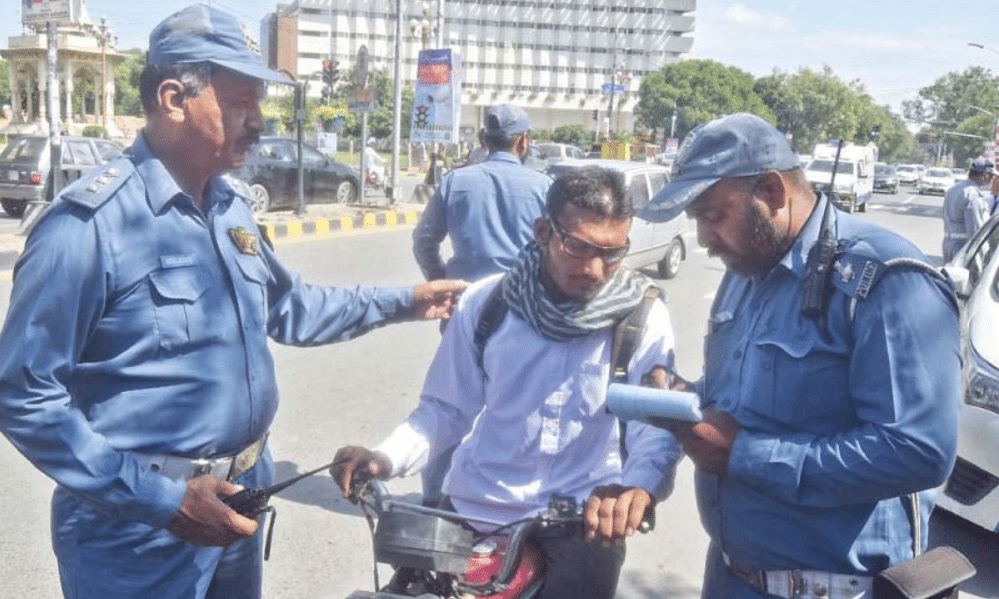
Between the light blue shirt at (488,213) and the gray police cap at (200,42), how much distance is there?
2336 mm

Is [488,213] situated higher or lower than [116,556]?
higher

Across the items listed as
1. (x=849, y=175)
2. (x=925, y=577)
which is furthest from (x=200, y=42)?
(x=849, y=175)

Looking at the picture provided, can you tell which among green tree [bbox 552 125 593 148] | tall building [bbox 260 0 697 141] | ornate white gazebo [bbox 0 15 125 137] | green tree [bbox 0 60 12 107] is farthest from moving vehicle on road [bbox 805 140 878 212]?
tall building [bbox 260 0 697 141]

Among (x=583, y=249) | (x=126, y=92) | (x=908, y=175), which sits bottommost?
(x=908, y=175)

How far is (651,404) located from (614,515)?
12.7 inches

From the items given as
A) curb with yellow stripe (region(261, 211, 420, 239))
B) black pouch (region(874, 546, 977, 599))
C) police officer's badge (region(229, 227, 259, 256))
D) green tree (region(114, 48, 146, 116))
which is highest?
green tree (region(114, 48, 146, 116))

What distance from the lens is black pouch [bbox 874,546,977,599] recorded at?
6.00 feet

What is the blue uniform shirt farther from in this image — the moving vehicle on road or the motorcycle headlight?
the moving vehicle on road

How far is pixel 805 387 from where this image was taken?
6.16ft

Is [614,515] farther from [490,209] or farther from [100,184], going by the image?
[490,209]

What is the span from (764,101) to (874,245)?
82.5m

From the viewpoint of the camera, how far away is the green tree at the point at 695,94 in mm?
75188

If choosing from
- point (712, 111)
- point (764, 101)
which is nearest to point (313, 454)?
point (712, 111)

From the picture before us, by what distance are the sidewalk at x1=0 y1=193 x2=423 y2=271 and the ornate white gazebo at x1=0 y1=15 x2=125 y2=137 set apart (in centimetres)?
3289
